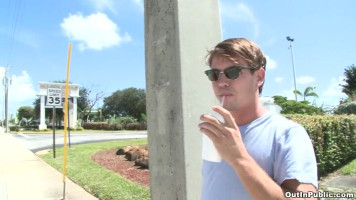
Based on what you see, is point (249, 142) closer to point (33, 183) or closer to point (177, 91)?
point (177, 91)

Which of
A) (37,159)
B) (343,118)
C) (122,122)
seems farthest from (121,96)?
(343,118)

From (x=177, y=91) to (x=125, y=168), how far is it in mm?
7364

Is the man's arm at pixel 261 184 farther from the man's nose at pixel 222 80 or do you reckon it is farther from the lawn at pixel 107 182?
the lawn at pixel 107 182

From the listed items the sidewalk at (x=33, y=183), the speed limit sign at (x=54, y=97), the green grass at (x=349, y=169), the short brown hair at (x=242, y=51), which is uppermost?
the speed limit sign at (x=54, y=97)

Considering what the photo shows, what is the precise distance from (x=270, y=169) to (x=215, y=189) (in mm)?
298

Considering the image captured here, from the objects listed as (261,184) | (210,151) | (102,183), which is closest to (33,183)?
(102,183)

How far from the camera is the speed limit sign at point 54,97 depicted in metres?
11.1

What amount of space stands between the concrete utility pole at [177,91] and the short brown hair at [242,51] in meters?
1.52

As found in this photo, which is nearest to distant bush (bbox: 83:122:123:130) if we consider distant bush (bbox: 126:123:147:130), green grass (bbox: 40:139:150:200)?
distant bush (bbox: 126:123:147:130)

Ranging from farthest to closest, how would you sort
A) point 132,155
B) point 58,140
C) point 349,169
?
point 58,140 → point 132,155 → point 349,169

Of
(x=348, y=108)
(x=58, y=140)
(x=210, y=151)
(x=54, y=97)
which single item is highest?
(x=54, y=97)

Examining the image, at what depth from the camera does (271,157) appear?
1.54 metres

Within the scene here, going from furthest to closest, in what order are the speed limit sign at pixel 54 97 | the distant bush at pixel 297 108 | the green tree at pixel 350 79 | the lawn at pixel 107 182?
the green tree at pixel 350 79 < the distant bush at pixel 297 108 < the speed limit sign at pixel 54 97 < the lawn at pixel 107 182

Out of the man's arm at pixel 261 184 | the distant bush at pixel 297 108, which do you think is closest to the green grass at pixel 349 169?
the man's arm at pixel 261 184
